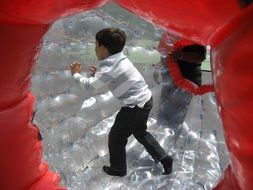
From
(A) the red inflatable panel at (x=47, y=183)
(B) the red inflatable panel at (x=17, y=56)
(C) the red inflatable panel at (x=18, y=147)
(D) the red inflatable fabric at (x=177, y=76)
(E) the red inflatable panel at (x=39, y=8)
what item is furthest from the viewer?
(D) the red inflatable fabric at (x=177, y=76)

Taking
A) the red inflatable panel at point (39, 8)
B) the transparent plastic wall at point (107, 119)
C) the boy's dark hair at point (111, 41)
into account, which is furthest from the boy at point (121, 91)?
the red inflatable panel at point (39, 8)

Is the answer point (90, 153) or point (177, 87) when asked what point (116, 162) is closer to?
point (90, 153)

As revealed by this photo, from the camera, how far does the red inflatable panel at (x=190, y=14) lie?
90 centimetres

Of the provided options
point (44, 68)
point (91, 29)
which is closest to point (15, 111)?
point (44, 68)

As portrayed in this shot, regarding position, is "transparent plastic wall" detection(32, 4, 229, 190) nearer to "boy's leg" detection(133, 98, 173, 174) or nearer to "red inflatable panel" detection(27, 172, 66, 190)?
"boy's leg" detection(133, 98, 173, 174)

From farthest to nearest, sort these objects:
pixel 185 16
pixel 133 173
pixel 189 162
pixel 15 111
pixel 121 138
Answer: pixel 189 162
pixel 133 173
pixel 121 138
pixel 15 111
pixel 185 16

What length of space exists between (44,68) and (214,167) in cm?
101

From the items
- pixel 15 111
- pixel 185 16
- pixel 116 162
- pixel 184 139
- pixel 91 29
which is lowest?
pixel 184 139

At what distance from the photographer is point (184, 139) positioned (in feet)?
9.59

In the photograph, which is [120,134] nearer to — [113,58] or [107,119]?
[113,58]

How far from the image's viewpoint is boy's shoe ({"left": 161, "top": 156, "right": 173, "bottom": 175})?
244 centimetres

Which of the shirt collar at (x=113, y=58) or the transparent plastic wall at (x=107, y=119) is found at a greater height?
the shirt collar at (x=113, y=58)

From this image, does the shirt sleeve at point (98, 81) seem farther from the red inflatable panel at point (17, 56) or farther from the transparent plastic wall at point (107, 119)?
the red inflatable panel at point (17, 56)

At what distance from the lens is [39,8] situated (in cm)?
104
